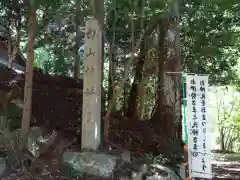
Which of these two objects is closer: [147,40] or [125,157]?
[125,157]

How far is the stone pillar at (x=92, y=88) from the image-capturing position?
634cm

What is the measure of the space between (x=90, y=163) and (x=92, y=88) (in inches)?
54.5

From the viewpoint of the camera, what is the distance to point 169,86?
26.8 ft

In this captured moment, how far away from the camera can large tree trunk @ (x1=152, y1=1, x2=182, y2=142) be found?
8.13 metres

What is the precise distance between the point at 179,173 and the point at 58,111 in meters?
3.01

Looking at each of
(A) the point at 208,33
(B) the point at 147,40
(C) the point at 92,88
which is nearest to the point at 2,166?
(C) the point at 92,88

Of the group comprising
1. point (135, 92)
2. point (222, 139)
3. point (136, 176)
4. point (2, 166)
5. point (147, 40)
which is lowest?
point (222, 139)

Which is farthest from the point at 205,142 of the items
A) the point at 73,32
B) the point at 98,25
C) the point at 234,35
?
the point at 73,32

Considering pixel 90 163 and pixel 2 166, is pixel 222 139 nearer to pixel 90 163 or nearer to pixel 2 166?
pixel 90 163

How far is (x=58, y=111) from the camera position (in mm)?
7809

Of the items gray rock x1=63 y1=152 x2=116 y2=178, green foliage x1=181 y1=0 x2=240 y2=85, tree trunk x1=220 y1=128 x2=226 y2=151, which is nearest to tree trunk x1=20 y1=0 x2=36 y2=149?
gray rock x1=63 y1=152 x2=116 y2=178

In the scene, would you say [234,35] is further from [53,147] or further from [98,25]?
[53,147]

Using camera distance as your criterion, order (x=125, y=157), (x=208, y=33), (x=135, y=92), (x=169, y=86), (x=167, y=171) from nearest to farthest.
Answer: (x=167, y=171)
(x=125, y=157)
(x=208, y=33)
(x=169, y=86)
(x=135, y=92)

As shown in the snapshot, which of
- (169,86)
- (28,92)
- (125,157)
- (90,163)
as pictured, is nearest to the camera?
(90,163)
